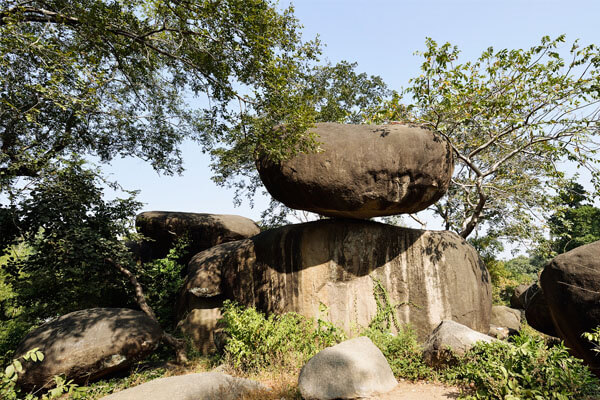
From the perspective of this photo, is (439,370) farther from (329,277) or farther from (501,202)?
(501,202)

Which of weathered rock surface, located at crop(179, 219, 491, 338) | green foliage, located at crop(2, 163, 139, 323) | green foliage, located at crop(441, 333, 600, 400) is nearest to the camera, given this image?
green foliage, located at crop(441, 333, 600, 400)

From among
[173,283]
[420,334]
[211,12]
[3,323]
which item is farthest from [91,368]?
[211,12]

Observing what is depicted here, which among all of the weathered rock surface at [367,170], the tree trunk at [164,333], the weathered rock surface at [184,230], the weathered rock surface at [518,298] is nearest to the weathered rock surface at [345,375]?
the weathered rock surface at [367,170]

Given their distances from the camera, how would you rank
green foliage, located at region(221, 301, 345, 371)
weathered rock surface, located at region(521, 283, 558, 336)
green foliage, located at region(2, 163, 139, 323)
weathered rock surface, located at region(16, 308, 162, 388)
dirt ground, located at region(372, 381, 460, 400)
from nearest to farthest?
dirt ground, located at region(372, 381, 460, 400) < weathered rock surface, located at region(16, 308, 162, 388) < green foliage, located at region(221, 301, 345, 371) < green foliage, located at region(2, 163, 139, 323) < weathered rock surface, located at region(521, 283, 558, 336)

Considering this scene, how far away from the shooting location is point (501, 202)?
1049cm

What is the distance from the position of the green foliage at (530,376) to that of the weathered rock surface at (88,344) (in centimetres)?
631

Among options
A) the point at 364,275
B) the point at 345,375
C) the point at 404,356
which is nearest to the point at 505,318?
the point at 364,275

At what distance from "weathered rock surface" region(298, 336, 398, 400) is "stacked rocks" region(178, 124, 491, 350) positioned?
2.64m

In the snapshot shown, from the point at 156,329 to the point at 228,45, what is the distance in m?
6.66

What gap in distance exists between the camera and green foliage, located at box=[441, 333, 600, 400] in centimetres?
355

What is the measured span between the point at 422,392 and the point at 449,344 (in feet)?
3.24

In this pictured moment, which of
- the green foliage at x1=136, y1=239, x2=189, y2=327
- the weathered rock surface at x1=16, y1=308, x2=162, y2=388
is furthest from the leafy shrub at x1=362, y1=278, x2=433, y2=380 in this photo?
the green foliage at x1=136, y1=239, x2=189, y2=327

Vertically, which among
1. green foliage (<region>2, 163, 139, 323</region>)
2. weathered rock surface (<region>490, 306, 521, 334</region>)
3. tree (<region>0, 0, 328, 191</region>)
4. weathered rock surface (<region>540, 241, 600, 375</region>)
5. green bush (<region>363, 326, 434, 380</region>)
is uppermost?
tree (<region>0, 0, 328, 191</region>)

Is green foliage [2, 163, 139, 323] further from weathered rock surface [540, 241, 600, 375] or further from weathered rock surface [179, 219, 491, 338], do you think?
weathered rock surface [540, 241, 600, 375]
